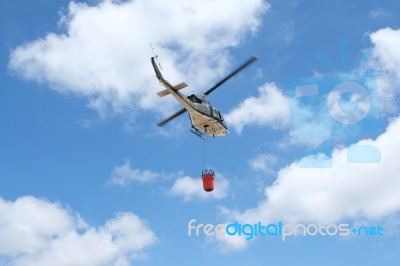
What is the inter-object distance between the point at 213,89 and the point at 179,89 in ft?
26.0

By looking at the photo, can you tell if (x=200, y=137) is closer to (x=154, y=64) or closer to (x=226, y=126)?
(x=226, y=126)

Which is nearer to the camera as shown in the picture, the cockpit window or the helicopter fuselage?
the helicopter fuselage

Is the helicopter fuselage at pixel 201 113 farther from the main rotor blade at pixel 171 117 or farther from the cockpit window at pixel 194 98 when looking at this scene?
the main rotor blade at pixel 171 117

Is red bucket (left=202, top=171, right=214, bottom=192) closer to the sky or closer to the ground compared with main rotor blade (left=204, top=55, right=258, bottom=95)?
closer to the ground

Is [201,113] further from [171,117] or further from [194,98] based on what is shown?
[171,117]

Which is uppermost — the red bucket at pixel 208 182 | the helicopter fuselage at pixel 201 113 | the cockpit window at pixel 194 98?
the cockpit window at pixel 194 98

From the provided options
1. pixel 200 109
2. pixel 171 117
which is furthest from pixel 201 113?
pixel 171 117

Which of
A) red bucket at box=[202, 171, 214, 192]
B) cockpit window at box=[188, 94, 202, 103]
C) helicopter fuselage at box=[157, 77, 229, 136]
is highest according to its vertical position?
cockpit window at box=[188, 94, 202, 103]

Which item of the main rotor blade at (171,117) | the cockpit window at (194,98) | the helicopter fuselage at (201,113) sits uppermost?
the main rotor blade at (171,117)

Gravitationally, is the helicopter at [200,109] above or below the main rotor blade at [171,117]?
below

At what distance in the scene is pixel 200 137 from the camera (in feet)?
→ 154

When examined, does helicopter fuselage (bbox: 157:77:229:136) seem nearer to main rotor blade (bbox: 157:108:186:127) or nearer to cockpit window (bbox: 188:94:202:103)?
cockpit window (bbox: 188:94:202:103)

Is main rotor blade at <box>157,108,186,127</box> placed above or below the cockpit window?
above

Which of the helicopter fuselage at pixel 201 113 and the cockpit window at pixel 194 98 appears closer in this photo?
the helicopter fuselage at pixel 201 113
